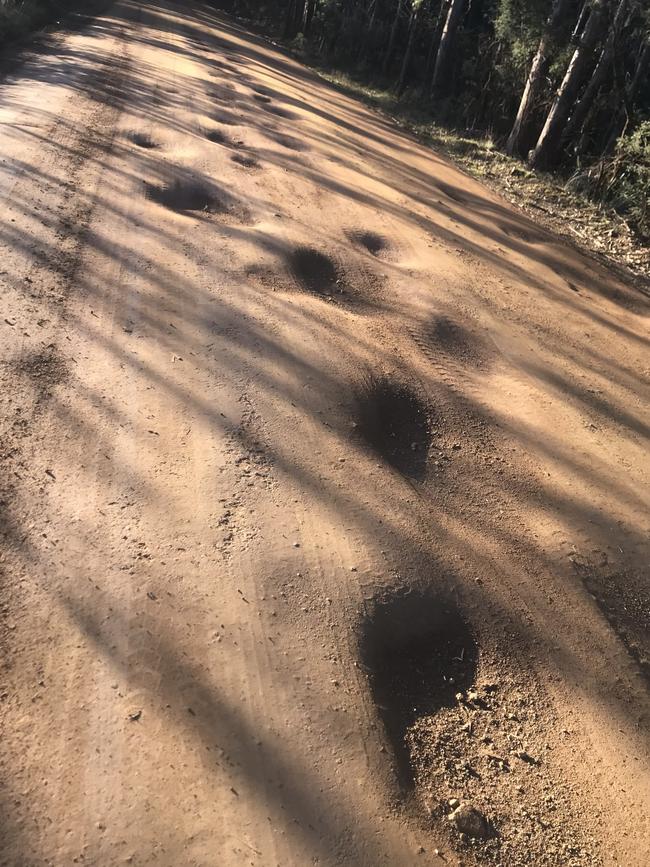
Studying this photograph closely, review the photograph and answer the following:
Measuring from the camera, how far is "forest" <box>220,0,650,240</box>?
8.73 meters

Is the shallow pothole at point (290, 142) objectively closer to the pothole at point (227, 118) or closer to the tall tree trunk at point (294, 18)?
the pothole at point (227, 118)

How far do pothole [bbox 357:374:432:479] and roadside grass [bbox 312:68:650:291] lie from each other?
4016mm

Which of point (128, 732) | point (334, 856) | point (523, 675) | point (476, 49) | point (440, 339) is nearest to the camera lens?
point (334, 856)

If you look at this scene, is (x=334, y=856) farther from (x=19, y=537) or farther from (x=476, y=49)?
(x=476, y=49)

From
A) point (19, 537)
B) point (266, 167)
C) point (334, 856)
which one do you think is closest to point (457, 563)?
point (334, 856)

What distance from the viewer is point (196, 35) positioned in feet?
51.9

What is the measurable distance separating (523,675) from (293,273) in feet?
11.9

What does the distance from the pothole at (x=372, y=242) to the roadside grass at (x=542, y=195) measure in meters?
2.79

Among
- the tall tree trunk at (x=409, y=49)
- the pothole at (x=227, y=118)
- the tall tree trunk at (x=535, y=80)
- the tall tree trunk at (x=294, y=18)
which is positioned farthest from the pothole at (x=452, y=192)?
the tall tree trunk at (x=294, y=18)

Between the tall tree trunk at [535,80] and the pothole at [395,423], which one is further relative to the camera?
the tall tree trunk at [535,80]

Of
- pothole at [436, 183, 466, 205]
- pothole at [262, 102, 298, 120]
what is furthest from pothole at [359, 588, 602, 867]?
pothole at [262, 102, 298, 120]

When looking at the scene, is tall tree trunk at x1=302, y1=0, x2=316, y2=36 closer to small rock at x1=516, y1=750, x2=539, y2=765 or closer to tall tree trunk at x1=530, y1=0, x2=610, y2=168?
tall tree trunk at x1=530, y1=0, x2=610, y2=168

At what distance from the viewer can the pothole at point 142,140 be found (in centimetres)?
716

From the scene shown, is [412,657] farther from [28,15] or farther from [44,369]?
Result: [28,15]
